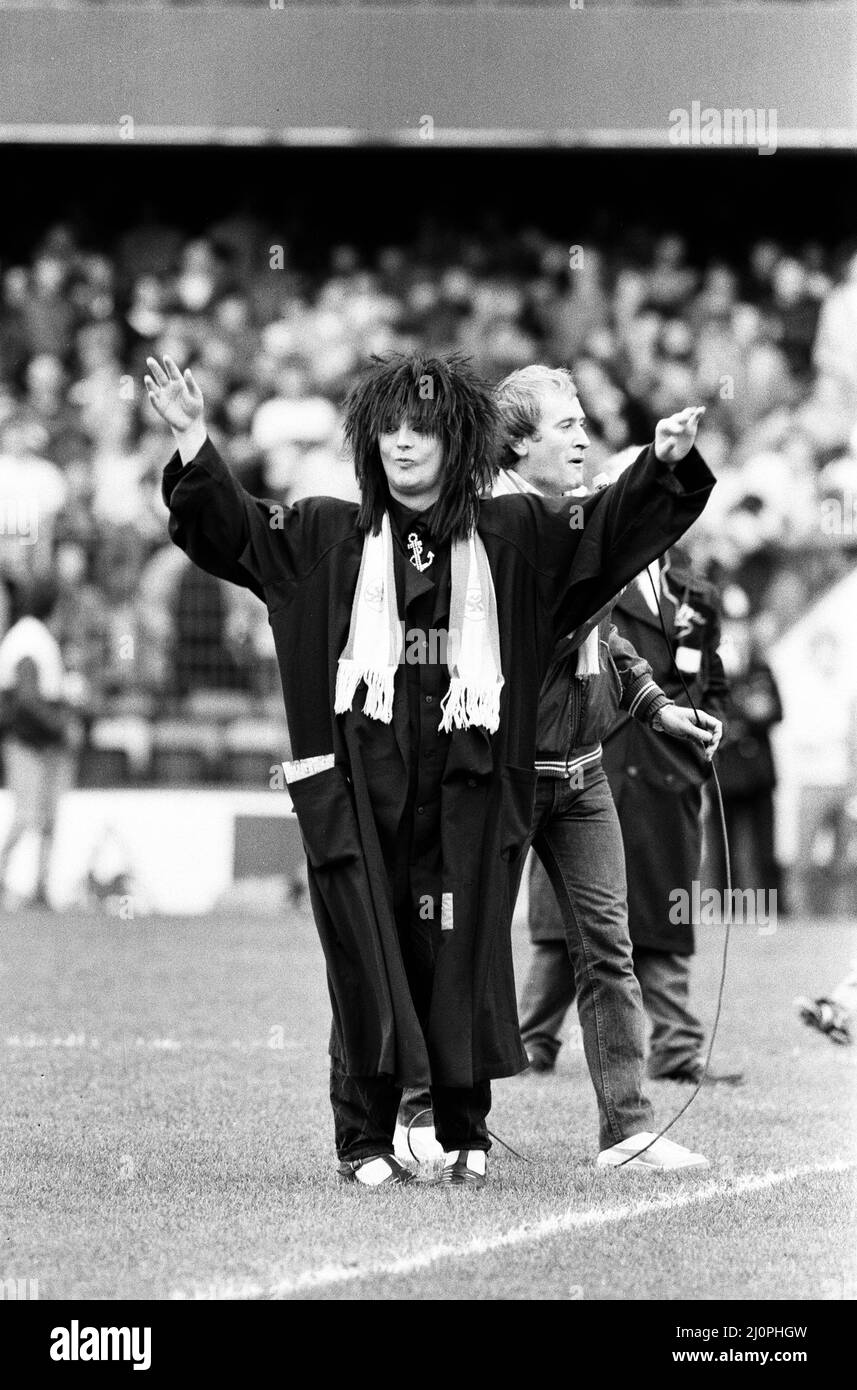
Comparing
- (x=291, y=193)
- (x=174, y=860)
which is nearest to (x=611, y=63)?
(x=291, y=193)

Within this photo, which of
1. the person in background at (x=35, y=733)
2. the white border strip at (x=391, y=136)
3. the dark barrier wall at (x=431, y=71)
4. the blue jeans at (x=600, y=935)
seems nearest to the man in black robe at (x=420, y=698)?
the blue jeans at (x=600, y=935)

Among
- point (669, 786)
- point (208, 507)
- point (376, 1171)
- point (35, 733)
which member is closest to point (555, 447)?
point (208, 507)

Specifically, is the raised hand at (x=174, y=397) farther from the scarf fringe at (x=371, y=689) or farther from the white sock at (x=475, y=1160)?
the white sock at (x=475, y=1160)

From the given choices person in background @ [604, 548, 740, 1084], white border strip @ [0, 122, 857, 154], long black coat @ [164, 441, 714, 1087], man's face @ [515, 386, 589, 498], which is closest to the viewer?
long black coat @ [164, 441, 714, 1087]

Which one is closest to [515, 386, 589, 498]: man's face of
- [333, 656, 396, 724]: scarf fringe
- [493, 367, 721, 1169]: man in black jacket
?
[493, 367, 721, 1169]: man in black jacket

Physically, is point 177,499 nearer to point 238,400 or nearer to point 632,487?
point 632,487

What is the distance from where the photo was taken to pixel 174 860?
15484 mm

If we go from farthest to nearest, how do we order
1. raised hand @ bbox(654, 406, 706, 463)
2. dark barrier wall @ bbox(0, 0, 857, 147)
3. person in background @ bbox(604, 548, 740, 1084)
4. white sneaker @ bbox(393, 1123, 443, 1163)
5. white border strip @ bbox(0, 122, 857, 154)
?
white border strip @ bbox(0, 122, 857, 154) < dark barrier wall @ bbox(0, 0, 857, 147) < person in background @ bbox(604, 548, 740, 1084) < white sneaker @ bbox(393, 1123, 443, 1163) < raised hand @ bbox(654, 406, 706, 463)

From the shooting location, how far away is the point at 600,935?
6879 millimetres

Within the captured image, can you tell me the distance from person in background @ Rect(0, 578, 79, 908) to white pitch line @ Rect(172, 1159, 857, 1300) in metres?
9.20

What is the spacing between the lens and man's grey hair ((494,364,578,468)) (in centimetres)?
704

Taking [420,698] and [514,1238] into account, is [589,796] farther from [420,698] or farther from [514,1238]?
[514,1238]

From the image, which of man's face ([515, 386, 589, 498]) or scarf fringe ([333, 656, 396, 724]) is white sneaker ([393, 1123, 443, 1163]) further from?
man's face ([515, 386, 589, 498])

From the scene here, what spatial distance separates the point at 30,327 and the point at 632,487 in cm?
1408
